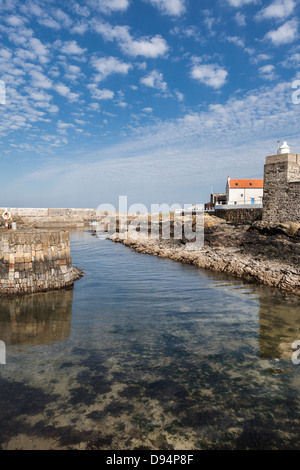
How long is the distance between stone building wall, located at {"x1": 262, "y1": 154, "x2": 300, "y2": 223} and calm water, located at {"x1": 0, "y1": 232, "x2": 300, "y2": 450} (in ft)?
38.0

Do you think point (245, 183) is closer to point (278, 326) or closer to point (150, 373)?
point (278, 326)

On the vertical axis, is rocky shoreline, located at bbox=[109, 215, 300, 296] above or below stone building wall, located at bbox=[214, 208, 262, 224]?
below

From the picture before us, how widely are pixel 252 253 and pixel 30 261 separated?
13805 mm

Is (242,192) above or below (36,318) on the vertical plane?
above

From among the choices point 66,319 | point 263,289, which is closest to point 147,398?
point 66,319

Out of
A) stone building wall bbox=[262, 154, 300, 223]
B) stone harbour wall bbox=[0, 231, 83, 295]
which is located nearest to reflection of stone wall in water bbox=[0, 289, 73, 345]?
stone harbour wall bbox=[0, 231, 83, 295]

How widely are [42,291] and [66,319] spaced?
303 cm

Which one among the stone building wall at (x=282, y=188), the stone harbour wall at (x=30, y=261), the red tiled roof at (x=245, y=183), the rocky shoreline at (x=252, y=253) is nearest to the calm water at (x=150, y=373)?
the stone harbour wall at (x=30, y=261)

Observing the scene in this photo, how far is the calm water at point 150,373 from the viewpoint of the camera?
443 cm

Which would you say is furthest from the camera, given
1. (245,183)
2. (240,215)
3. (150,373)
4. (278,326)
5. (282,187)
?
(245,183)

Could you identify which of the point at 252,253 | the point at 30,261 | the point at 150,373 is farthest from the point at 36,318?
the point at 252,253

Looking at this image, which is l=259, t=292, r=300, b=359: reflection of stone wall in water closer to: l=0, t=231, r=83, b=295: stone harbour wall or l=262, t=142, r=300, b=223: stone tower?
l=0, t=231, r=83, b=295: stone harbour wall

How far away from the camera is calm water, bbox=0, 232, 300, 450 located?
4.43m

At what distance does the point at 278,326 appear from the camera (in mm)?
8734
